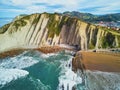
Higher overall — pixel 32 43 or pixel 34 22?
pixel 34 22

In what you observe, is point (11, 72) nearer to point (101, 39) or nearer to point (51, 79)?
point (51, 79)

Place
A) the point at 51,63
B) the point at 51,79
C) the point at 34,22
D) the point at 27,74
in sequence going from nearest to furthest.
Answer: the point at 51,79, the point at 27,74, the point at 51,63, the point at 34,22

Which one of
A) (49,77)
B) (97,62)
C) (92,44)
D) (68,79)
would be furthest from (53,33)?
(68,79)

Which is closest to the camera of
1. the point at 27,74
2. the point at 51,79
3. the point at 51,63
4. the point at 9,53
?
the point at 51,79

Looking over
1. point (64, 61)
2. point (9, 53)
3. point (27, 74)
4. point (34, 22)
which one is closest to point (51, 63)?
point (64, 61)

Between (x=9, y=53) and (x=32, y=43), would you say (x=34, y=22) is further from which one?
(x=9, y=53)

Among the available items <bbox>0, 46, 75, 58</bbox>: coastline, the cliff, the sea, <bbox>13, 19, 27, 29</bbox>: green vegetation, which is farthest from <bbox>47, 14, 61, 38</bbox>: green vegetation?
the sea

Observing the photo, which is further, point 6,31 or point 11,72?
point 6,31
